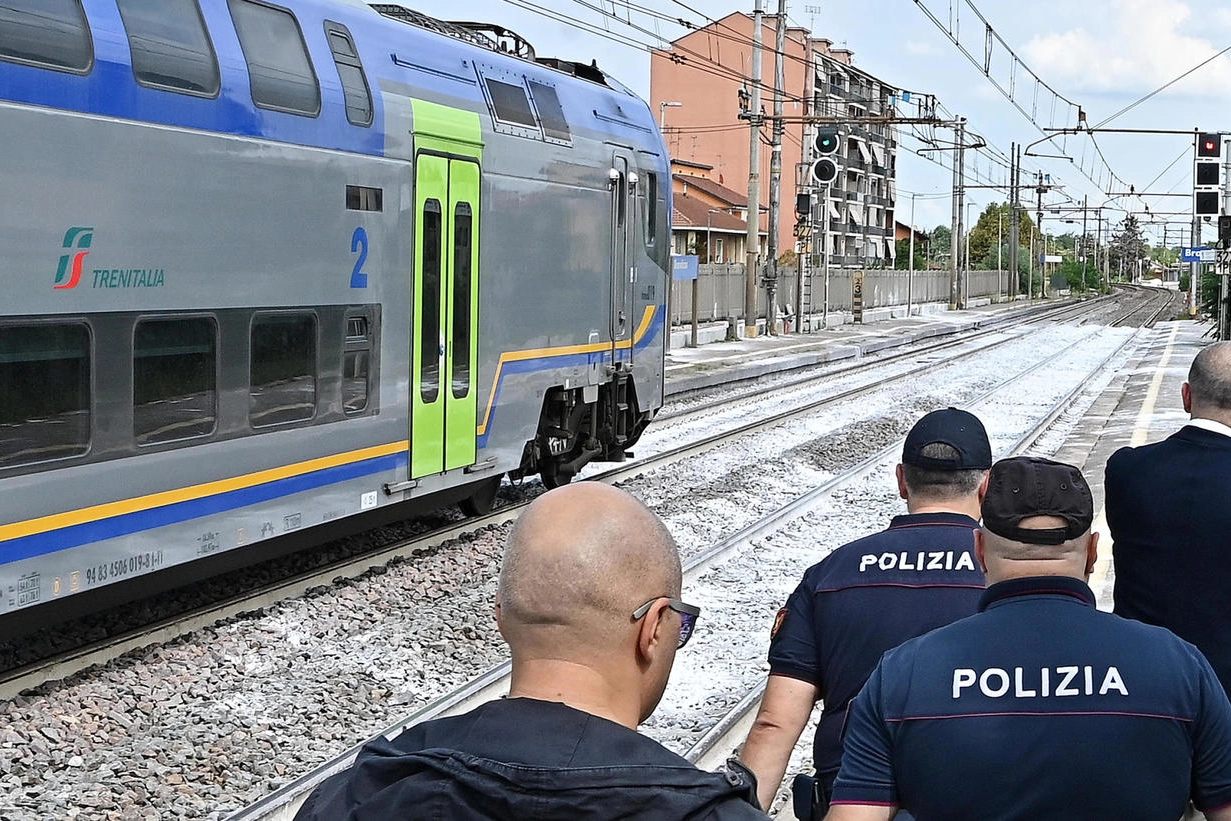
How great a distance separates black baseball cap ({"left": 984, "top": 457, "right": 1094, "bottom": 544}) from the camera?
313 centimetres

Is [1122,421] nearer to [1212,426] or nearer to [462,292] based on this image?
[462,292]

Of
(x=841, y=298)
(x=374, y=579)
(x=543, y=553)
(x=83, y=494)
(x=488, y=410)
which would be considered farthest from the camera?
(x=841, y=298)

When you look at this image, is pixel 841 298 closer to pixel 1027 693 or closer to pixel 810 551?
pixel 810 551

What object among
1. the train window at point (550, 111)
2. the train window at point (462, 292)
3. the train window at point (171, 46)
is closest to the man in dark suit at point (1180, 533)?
the train window at point (171, 46)

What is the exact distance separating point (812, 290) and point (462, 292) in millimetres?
45702

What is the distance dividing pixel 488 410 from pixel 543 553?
31.7 ft

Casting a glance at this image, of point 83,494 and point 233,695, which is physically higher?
point 83,494

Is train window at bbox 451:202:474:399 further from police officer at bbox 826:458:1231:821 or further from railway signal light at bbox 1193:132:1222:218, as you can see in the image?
railway signal light at bbox 1193:132:1222:218

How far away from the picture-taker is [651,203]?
15117mm

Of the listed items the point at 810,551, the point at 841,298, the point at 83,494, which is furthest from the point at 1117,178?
the point at 83,494

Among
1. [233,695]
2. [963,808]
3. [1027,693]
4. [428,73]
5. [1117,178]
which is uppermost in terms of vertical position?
[1117,178]

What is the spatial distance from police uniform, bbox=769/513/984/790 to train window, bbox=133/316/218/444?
16.8 ft

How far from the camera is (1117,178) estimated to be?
3403 inches

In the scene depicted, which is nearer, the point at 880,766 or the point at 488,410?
the point at 880,766
